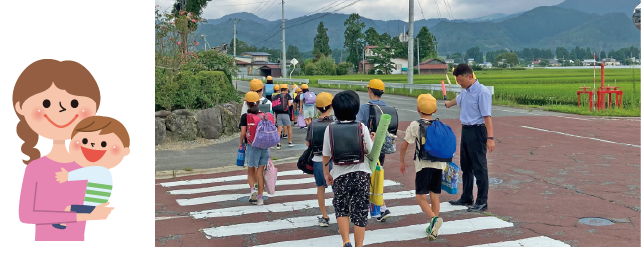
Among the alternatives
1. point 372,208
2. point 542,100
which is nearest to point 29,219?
point 372,208

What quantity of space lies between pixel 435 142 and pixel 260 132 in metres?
2.47

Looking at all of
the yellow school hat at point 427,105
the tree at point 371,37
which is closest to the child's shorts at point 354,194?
the yellow school hat at point 427,105

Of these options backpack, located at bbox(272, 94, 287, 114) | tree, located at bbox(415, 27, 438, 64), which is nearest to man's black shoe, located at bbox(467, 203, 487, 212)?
backpack, located at bbox(272, 94, 287, 114)

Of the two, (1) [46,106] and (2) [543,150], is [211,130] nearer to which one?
(2) [543,150]

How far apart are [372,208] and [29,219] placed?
3597 mm

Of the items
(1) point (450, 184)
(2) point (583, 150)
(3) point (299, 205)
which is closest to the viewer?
(1) point (450, 184)

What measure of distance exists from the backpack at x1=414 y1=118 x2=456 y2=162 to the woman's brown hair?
342 cm

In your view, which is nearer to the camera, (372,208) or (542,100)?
(372,208)

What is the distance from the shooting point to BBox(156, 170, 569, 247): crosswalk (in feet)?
19.8

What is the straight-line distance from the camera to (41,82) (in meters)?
4.06

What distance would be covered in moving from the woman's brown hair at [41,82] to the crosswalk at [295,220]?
240 centimetres

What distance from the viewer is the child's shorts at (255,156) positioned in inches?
302

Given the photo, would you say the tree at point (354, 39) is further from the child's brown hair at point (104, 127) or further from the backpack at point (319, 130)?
the child's brown hair at point (104, 127)

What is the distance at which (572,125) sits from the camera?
17484 mm
